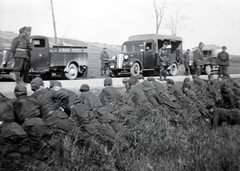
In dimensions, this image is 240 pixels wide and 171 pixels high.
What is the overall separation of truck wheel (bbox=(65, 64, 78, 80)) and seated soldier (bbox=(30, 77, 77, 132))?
8.18 meters

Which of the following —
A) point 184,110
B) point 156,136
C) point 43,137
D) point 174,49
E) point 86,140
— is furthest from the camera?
point 174,49

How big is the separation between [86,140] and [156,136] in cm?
214

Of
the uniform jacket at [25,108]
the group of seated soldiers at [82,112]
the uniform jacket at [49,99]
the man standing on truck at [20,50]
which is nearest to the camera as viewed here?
the group of seated soldiers at [82,112]

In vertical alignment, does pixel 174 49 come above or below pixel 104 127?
above

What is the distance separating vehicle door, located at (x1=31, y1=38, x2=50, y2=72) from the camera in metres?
13.1

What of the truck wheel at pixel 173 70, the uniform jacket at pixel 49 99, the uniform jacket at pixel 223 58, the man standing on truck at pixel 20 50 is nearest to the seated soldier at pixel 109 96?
the uniform jacket at pixel 49 99

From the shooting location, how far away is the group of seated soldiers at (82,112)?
4.73 meters

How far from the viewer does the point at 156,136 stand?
296 inches

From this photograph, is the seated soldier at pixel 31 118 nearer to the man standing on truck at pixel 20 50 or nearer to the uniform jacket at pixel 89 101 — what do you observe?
the uniform jacket at pixel 89 101

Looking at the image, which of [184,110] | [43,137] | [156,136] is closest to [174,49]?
[184,110]

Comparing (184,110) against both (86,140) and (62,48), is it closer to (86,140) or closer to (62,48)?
(86,140)

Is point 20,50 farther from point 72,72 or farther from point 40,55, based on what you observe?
point 72,72

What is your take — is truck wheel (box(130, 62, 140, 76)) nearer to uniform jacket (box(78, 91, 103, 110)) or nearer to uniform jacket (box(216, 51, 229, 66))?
uniform jacket (box(216, 51, 229, 66))

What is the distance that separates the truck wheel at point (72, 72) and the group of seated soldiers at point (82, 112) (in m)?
5.06
